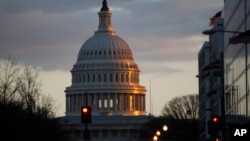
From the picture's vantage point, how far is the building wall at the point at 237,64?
66375 millimetres

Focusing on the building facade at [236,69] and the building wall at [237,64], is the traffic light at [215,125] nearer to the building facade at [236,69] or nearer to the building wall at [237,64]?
the building facade at [236,69]

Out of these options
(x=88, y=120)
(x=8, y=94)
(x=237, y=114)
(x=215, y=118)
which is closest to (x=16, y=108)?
(x=8, y=94)

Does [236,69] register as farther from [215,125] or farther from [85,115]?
[85,115]

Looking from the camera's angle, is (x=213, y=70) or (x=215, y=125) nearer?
(x=215, y=125)

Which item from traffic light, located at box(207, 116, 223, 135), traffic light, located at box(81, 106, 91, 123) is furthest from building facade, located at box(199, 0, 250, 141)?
traffic light, located at box(81, 106, 91, 123)

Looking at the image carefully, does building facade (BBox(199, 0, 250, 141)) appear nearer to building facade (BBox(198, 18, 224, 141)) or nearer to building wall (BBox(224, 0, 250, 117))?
building wall (BBox(224, 0, 250, 117))

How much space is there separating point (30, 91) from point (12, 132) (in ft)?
110

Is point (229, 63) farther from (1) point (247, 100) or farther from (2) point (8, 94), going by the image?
(2) point (8, 94)

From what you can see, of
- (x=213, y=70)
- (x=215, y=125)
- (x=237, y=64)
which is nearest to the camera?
(x=215, y=125)

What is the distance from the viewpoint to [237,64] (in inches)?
2862

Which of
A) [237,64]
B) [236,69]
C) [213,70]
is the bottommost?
[236,69]

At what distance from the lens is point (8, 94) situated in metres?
93.0

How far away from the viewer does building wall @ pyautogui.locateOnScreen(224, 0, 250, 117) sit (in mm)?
66375

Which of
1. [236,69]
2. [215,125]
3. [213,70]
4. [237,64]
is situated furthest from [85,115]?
[213,70]
